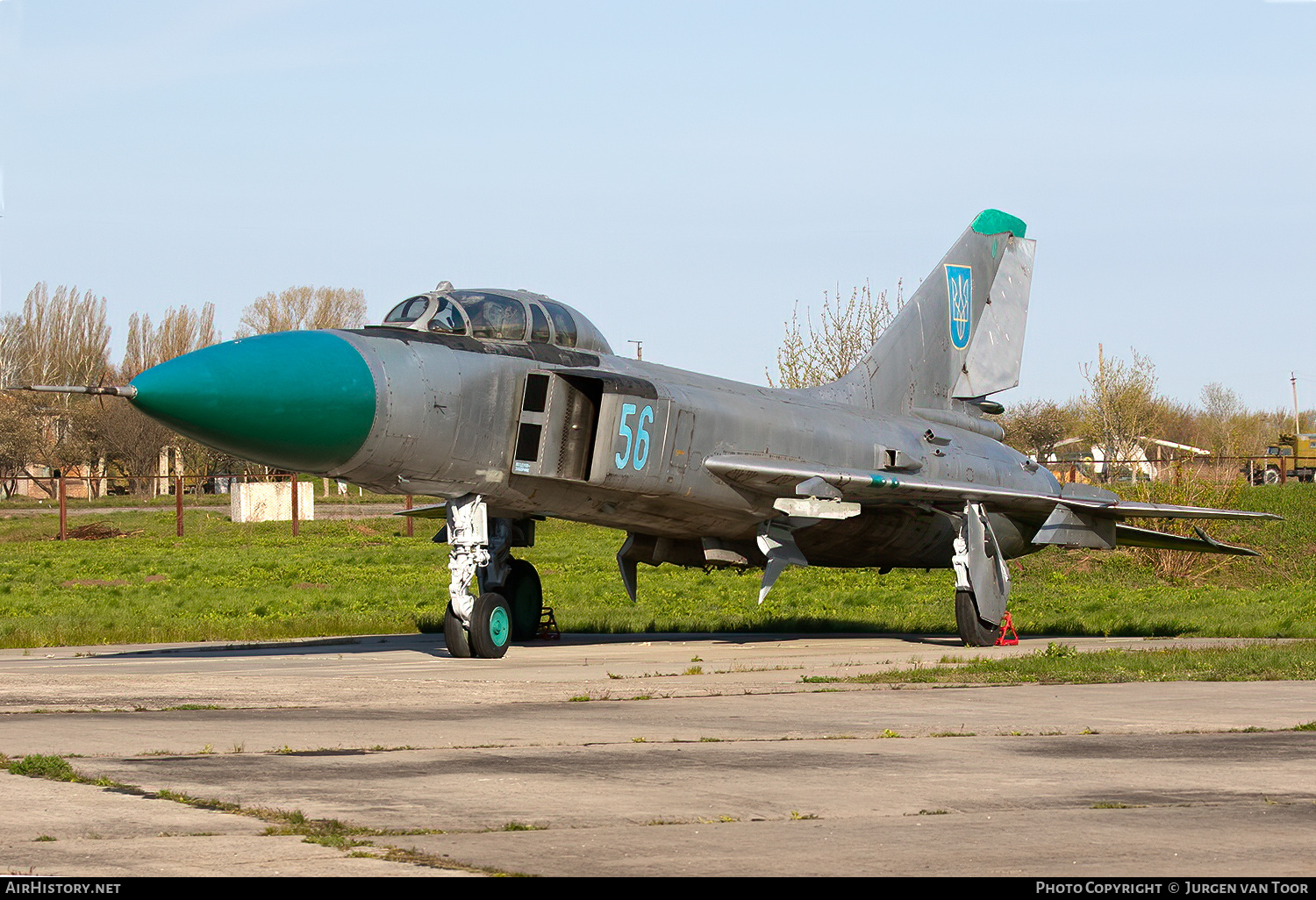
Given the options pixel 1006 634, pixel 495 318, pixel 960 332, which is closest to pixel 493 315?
pixel 495 318

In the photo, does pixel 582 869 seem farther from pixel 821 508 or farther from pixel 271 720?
pixel 821 508

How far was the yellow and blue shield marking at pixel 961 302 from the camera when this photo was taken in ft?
71.2

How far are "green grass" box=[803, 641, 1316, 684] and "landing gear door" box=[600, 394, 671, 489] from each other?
3.57 metres

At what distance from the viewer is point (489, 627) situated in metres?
15.2

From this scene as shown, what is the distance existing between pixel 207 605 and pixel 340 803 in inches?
761

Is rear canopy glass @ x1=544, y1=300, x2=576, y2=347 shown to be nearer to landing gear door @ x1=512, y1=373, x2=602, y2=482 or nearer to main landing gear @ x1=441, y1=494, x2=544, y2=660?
landing gear door @ x1=512, y1=373, x2=602, y2=482

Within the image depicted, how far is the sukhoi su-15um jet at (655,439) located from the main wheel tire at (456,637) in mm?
20

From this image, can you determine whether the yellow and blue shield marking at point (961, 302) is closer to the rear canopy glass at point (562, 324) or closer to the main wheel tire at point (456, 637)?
the rear canopy glass at point (562, 324)

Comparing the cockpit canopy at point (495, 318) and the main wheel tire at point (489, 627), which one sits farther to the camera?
the main wheel tire at point (489, 627)

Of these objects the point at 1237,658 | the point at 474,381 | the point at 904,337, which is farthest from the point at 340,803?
the point at 904,337

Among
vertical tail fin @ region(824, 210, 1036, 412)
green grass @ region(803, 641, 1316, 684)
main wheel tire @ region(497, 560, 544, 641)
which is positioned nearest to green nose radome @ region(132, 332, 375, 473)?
green grass @ region(803, 641, 1316, 684)

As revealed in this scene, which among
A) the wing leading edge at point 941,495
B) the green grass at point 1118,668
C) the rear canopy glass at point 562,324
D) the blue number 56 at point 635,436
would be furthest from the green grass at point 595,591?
the rear canopy glass at point 562,324

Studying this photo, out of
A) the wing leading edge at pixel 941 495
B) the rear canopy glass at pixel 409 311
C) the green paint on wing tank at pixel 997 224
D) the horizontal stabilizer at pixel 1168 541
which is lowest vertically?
the horizontal stabilizer at pixel 1168 541
